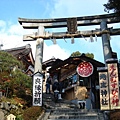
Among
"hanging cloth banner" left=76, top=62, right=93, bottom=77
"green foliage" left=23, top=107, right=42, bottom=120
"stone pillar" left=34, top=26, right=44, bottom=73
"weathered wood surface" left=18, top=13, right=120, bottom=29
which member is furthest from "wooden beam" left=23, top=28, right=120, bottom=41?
"green foliage" left=23, top=107, right=42, bottom=120

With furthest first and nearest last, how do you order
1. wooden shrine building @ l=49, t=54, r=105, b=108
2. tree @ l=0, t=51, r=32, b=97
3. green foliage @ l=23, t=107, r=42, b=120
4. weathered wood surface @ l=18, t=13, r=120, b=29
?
1. wooden shrine building @ l=49, t=54, r=105, b=108
2. weathered wood surface @ l=18, t=13, r=120, b=29
3. tree @ l=0, t=51, r=32, b=97
4. green foliage @ l=23, t=107, r=42, b=120

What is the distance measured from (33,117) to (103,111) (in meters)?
3.83

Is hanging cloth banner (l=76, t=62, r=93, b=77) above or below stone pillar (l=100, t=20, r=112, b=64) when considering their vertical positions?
below

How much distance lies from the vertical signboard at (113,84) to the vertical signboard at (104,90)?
0.67ft

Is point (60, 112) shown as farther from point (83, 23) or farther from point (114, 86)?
point (83, 23)

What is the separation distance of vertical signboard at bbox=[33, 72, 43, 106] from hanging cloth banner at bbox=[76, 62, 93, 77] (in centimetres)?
496

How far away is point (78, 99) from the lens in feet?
57.7

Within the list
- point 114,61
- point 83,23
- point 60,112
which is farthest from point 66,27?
point 60,112

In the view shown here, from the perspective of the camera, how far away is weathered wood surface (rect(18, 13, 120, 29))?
15.3 metres

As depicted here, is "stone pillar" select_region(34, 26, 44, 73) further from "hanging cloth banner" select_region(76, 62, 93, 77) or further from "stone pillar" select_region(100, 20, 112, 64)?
"stone pillar" select_region(100, 20, 112, 64)

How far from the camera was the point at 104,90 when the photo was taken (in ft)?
37.1

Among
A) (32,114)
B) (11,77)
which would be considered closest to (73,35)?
(11,77)

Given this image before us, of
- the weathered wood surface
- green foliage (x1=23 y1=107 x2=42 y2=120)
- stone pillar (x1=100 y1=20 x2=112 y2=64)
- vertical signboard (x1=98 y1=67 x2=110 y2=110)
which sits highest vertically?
the weathered wood surface

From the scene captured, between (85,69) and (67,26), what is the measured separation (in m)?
4.03
